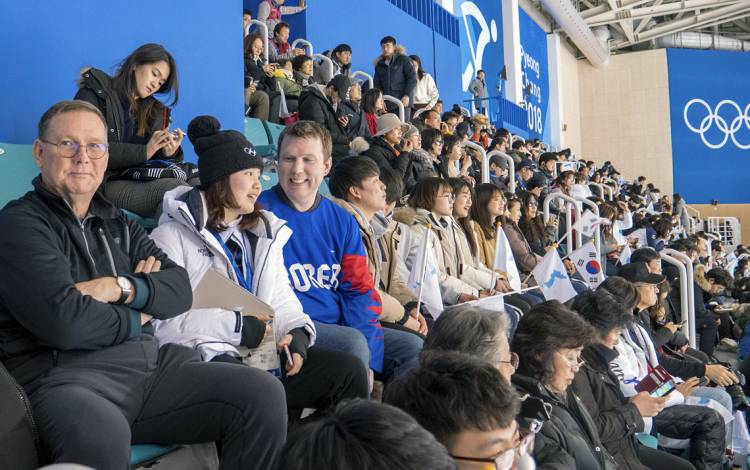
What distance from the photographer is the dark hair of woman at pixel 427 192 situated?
3.95 metres

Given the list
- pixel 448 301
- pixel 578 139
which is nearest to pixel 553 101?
pixel 578 139

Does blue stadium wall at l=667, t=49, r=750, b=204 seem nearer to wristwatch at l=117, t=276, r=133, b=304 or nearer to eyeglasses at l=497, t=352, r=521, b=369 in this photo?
eyeglasses at l=497, t=352, r=521, b=369

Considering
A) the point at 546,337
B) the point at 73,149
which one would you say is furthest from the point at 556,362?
the point at 73,149

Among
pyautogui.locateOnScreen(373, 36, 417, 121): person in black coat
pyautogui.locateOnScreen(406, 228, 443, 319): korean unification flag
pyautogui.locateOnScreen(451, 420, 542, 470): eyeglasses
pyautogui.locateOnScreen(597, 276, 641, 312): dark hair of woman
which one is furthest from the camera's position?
pyautogui.locateOnScreen(373, 36, 417, 121): person in black coat

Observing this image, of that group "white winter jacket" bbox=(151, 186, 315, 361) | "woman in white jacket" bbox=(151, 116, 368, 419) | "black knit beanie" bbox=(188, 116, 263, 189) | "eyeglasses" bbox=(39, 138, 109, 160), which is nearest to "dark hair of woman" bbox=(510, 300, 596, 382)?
"woman in white jacket" bbox=(151, 116, 368, 419)

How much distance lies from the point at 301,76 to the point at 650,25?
20.0 m

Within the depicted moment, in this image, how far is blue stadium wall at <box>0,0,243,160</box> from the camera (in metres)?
3.03

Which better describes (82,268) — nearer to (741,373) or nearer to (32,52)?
(32,52)

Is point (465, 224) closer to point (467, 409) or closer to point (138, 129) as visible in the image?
point (138, 129)

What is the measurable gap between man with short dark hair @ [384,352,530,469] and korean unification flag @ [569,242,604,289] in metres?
3.81

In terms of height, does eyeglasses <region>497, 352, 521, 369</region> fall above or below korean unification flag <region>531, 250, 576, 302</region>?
below

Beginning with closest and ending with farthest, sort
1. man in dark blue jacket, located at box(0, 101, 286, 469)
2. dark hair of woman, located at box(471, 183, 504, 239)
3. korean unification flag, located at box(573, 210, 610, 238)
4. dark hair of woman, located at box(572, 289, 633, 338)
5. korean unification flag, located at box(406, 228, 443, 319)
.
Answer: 1. man in dark blue jacket, located at box(0, 101, 286, 469)
2. korean unification flag, located at box(406, 228, 443, 319)
3. dark hair of woman, located at box(572, 289, 633, 338)
4. dark hair of woman, located at box(471, 183, 504, 239)
5. korean unification flag, located at box(573, 210, 610, 238)

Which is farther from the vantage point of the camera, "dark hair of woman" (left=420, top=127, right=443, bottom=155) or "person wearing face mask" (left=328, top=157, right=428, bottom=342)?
"dark hair of woman" (left=420, top=127, right=443, bottom=155)

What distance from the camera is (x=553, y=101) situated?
72.5 ft
